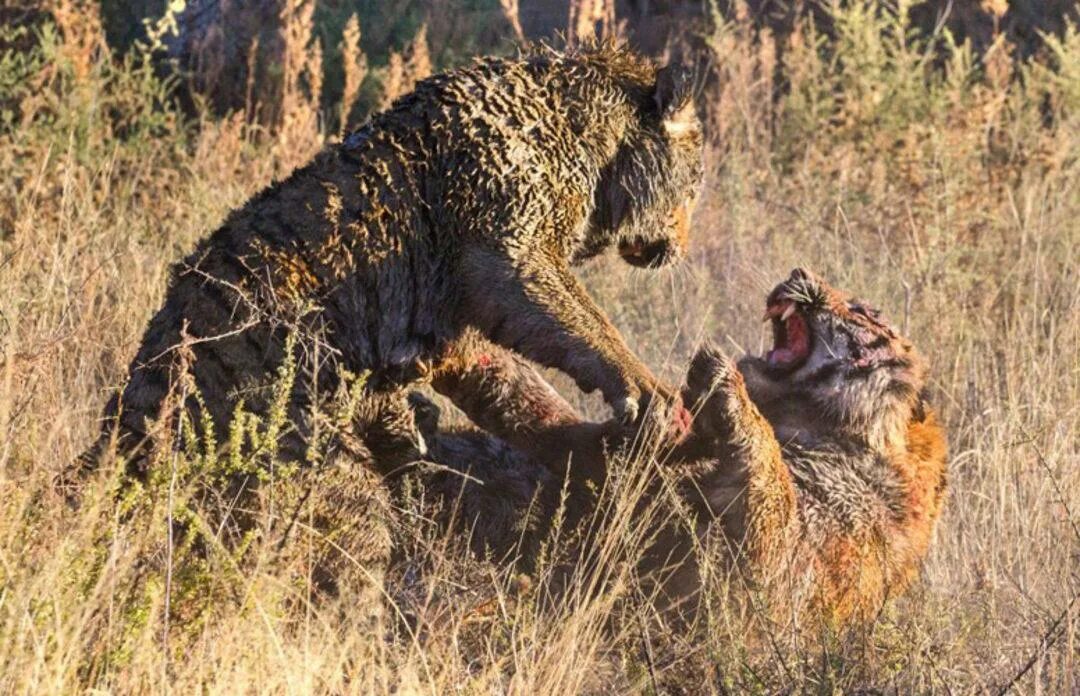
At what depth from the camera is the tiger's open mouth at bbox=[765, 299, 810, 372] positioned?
6723 mm

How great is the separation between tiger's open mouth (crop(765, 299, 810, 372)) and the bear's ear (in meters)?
0.91

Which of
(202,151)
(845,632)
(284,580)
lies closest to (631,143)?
(845,632)

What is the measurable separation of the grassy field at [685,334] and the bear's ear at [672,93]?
66cm

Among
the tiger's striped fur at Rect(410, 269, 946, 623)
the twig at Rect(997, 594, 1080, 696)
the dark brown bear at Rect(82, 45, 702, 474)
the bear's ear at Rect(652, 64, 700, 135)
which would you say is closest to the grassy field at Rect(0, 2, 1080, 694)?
the twig at Rect(997, 594, 1080, 696)

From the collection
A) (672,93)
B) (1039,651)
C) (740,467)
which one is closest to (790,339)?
(740,467)

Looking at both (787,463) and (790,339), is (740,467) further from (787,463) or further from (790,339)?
(790,339)

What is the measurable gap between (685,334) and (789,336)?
68.6 inches

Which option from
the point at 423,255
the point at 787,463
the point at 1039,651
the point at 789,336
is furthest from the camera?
the point at 789,336

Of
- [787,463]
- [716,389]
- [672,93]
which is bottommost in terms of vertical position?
[787,463]

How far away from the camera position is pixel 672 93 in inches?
Answer: 239

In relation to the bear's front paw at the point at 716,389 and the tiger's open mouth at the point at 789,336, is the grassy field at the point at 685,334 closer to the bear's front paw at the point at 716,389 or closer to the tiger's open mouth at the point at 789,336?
the bear's front paw at the point at 716,389

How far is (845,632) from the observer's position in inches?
226

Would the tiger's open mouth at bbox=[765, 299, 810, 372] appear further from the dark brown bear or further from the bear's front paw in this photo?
the dark brown bear

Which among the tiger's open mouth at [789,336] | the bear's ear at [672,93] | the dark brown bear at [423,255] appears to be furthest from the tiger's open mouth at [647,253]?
the tiger's open mouth at [789,336]
